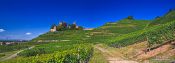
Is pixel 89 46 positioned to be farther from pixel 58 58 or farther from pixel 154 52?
pixel 58 58

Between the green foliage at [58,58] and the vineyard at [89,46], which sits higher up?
the vineyard at [89,46]

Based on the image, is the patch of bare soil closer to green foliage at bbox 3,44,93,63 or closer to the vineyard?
the vineyard

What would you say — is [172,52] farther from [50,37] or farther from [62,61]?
[50,37]

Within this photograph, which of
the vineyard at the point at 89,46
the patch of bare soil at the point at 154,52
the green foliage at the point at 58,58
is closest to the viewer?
the green foliage at the point at 58,58

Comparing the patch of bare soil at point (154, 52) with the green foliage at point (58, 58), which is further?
the patch of bare soil at point (154, 52)

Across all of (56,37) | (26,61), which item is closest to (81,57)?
(26,61)

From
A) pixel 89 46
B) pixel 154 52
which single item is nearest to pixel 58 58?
pixel 154 52

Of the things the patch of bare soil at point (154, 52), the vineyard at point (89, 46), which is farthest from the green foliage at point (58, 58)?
the patch of bare soil at point (154, 52)

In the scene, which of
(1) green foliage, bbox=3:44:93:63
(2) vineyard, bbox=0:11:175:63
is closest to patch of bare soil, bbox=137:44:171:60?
(2) vineyard, bbox=0:11:175:63

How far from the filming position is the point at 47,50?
367 feet

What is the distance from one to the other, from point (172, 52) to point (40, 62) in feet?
115

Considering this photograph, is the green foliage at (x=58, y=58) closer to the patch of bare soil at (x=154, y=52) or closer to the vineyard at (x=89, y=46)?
the vineyard at (x=89, y=46)

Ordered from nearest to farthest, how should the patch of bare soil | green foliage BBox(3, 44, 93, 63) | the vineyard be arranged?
green foliage BBox(3, 44, 93, 63) → the vineyard → the patch of bare soil

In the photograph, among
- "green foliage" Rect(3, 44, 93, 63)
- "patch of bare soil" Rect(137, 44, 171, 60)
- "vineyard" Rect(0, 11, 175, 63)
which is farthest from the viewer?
"patch of bare soil" Rect(137, 44, 171, 60)
